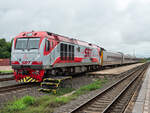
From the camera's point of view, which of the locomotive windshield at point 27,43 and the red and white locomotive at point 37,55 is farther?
the locomotive windshield at point 27,43

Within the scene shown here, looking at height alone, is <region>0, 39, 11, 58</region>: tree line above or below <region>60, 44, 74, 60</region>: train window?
above

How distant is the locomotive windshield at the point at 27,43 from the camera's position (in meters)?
11.5

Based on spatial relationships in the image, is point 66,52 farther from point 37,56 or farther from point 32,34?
point 37,56

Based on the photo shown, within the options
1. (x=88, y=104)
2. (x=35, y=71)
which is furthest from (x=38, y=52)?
(x=88, y=104)

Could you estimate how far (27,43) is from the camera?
466 inches

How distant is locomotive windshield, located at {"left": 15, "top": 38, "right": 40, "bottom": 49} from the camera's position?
37.9 ft

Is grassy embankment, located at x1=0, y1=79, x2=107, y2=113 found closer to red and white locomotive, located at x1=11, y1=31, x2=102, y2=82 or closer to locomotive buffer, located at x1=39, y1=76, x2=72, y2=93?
locomotive buffer, located at x1=39, y1=76, x2=72, y2=93

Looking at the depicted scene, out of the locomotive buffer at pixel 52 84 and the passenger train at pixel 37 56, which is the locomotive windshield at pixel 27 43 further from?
the locomotive buffer at pixel 52 84

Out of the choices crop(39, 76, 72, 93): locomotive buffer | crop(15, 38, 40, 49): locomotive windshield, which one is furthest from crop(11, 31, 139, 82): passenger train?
crop(39, 76, 72, 93): locomotive buffer

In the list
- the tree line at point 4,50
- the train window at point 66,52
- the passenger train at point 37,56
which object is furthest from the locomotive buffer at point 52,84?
the tree line at point 4,50

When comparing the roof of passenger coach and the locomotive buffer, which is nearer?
the locomotive buffer

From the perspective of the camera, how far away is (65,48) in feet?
47.2

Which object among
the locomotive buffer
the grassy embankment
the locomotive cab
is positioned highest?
the locomotive cab

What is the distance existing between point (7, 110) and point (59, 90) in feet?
13.5
